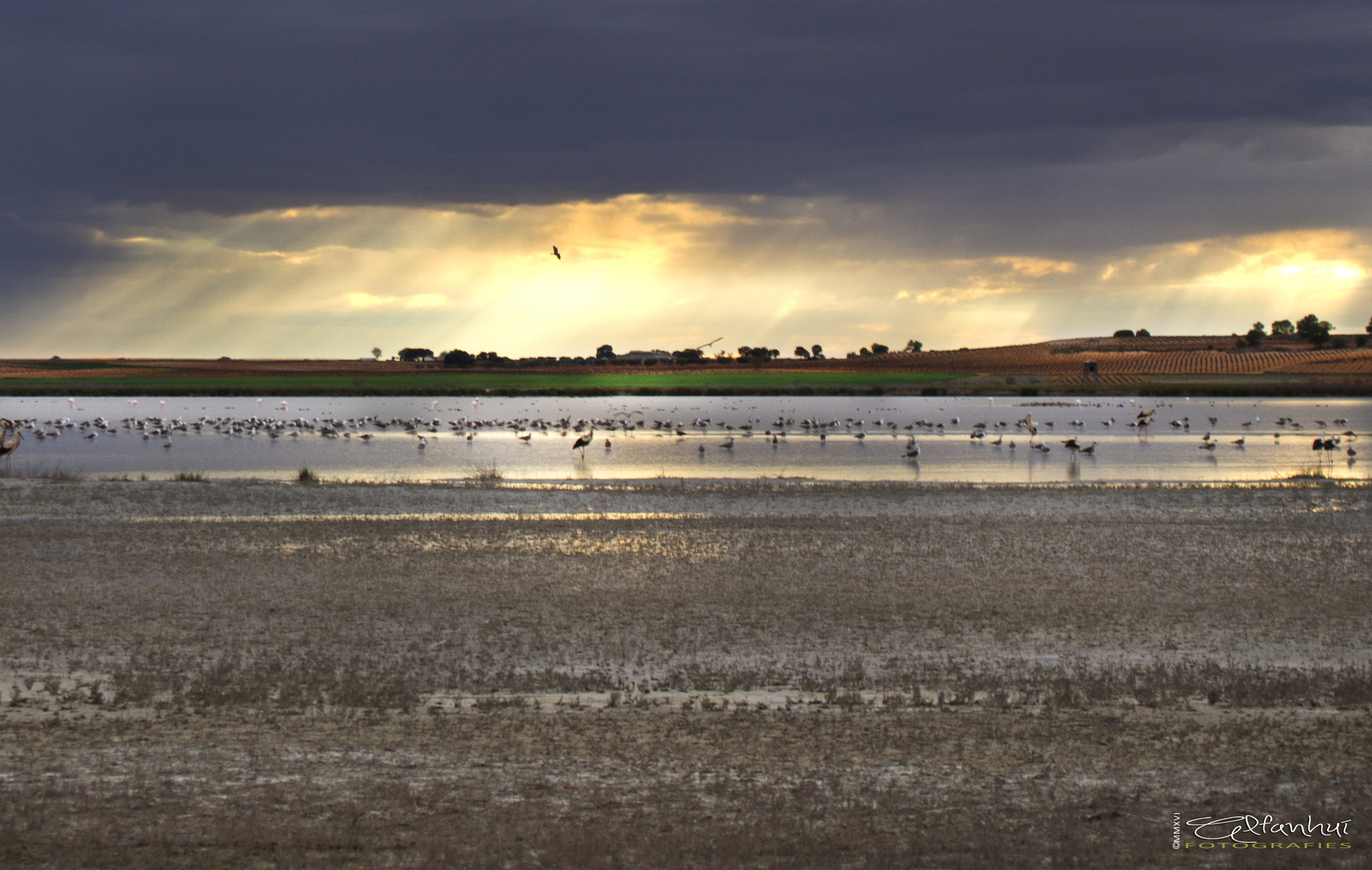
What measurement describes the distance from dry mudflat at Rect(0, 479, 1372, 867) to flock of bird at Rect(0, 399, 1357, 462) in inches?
974

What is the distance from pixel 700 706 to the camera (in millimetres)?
8836

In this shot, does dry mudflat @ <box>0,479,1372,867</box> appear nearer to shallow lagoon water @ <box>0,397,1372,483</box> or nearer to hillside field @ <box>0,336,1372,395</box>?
shallow lagoon water @ <box>0,397,1372,483</box>

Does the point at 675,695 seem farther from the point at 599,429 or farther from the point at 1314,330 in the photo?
the point at 1314,330

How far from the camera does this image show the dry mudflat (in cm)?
625

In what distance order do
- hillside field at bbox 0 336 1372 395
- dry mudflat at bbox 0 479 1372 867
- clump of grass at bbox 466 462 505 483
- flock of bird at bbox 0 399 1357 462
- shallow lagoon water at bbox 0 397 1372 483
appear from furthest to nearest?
hillside field at bbox 0 336 1372 395
flock of bird at bbox 0 399 1357 462
shallow lagoon water at bbox 0 397 1372 483
clump of grass at bbox 466 462 505 483
dry mudflat at bbox 0 479 1372 867

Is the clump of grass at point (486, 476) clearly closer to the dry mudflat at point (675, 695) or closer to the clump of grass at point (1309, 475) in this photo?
the dry mudflat at point (675, 695)

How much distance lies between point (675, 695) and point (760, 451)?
31.6 metres

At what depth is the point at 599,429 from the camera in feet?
183

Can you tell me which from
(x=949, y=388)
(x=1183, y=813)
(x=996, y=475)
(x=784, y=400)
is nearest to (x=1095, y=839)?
(x=1183, y=813)

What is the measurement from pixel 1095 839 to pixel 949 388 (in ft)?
337

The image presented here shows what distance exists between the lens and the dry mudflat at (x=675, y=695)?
6250 mm

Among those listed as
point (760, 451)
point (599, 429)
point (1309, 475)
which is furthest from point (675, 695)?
point (599, 429)

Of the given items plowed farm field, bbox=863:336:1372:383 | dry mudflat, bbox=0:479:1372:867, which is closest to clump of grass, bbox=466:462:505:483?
dry mudflat, bbox=0:479:1372:867

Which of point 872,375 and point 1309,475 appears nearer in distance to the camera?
point 1309,475
